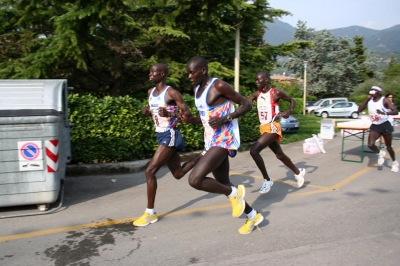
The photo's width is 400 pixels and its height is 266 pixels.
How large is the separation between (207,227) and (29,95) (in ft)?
10.3

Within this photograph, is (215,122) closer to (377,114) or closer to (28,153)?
(28,153)

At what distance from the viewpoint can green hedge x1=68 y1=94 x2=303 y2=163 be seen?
23.2 feet

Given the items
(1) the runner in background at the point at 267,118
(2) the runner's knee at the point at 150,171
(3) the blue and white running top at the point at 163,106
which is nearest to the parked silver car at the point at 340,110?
(1) the runner in background at the point at 267,118

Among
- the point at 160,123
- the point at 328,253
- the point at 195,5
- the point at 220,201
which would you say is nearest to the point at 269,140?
the point at 220,201

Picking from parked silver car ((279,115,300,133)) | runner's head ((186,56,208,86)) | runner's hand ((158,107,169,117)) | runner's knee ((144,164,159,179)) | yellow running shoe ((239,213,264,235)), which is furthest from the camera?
parked silver car ((279,115,300,133))

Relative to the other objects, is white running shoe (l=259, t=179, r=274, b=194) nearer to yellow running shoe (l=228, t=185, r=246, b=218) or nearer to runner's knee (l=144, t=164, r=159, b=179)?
yellow running shoe (l=228, t=185, r=246, b=218)

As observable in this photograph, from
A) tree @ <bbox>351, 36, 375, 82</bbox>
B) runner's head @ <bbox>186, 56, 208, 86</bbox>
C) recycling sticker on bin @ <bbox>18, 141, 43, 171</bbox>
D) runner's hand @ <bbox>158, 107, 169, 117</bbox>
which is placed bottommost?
recycling sticker on bin @ <bbox>18, 141, 43, 171</bbox>

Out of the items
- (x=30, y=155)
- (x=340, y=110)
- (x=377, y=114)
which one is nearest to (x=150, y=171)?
(x=30, y=155)

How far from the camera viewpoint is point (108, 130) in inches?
287

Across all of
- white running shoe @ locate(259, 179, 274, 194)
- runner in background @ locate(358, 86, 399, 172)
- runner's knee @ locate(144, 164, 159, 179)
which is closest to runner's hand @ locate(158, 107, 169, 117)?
runner's knee @ locate(144, 164, 159, 179)

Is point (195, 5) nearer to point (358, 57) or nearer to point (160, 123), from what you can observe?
point (160, 123)

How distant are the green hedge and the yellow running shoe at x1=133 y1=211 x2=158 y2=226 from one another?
2979 millimetres

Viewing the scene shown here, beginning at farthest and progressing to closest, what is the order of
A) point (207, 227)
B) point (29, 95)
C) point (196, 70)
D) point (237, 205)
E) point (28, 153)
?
point (29, 95) → point (28, 153) → point (207, 227) → point (237, 205) → point (196, 70)

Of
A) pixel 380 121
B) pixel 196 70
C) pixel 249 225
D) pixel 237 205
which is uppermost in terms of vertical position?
pixel 196 70
